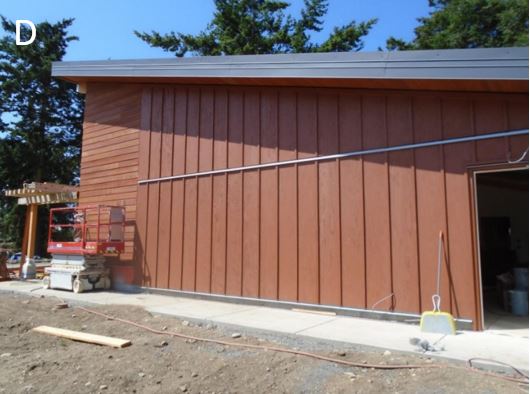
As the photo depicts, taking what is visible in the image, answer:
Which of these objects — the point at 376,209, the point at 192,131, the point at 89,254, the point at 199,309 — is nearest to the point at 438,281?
the point at 376,209

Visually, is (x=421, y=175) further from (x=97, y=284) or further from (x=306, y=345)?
(x=97, y=284)

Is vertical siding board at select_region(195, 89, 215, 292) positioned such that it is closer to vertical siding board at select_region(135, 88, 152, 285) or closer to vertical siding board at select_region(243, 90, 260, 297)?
vertical siding board at select_region(243, 90, 260, 297)

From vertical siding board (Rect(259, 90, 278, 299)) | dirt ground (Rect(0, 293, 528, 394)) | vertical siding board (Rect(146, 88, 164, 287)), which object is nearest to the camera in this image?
dirt ground (Rect(0, 293, 528, 394))

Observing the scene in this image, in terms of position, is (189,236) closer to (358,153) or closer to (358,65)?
(358,153)

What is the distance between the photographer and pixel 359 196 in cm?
734

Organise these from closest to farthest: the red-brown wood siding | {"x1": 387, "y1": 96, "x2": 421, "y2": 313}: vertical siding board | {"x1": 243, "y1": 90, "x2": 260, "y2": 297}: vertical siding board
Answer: the red-brown wood siding < {"x1": 387, "y1": 96, "x2": 421, "y2": 313}: vertical siding board < {"x1": 243, "y1": 90, "x2": 260, "y2": 297}: vertical siding board

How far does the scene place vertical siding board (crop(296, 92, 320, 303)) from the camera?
7.78 meters

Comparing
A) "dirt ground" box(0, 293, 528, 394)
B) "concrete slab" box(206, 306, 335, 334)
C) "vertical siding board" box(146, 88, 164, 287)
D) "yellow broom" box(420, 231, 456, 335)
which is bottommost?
"dirt ground" box(0, 293, 528, 394)

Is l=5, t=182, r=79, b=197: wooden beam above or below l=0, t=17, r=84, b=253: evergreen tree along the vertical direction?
below

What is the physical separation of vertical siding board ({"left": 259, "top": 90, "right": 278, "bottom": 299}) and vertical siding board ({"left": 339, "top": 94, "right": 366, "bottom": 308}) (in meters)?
1.38

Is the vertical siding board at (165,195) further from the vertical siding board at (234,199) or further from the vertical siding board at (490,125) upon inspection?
the vertical siding board at (490,125)

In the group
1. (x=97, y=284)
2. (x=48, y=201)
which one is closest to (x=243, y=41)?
(x=48, y=201)

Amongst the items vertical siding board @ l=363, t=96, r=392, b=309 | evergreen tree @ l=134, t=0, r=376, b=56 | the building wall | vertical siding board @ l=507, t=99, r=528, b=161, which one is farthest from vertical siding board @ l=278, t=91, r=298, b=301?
evergreen tree @ l=134, t=0, r=376, b=56

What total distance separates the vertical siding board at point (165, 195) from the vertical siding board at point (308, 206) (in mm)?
3474
